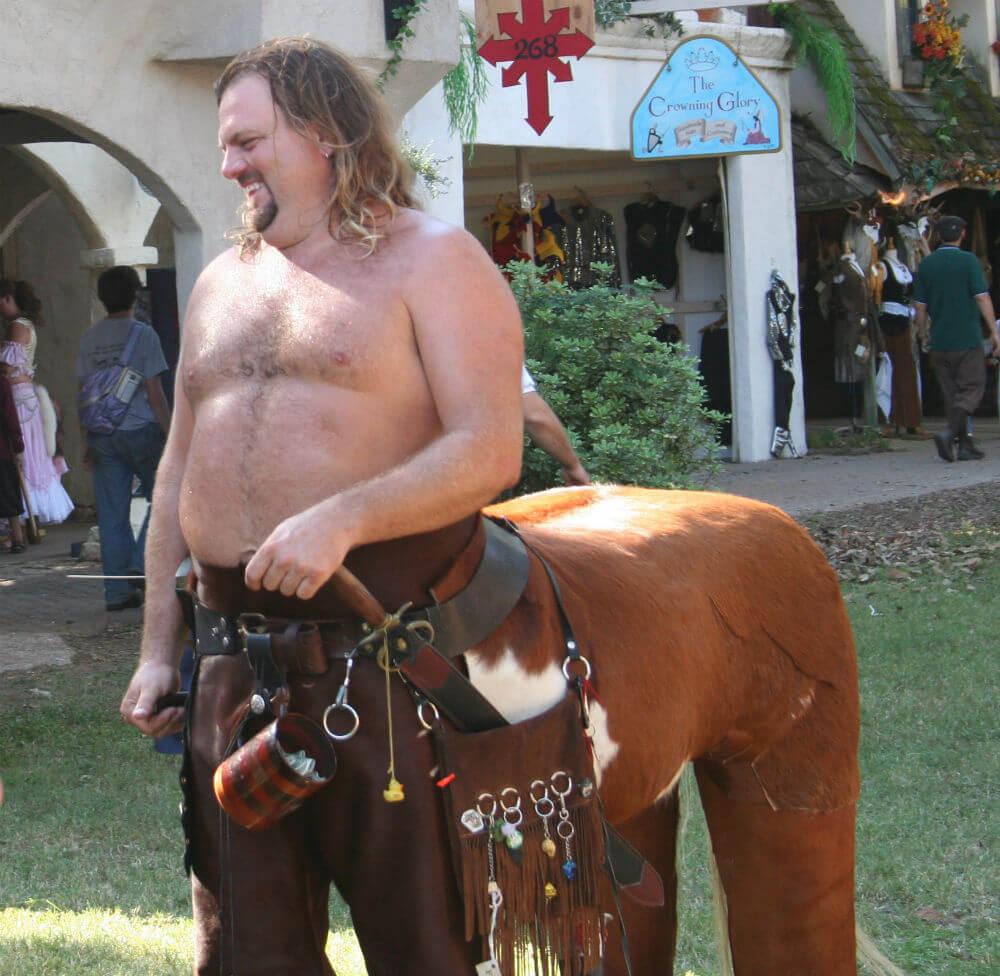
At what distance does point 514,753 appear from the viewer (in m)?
2.17

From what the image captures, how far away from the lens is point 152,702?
2.44 meters

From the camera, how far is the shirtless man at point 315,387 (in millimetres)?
2139

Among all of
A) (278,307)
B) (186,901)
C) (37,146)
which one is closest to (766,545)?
(278,307)

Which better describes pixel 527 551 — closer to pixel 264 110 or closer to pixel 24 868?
pixel 264 110

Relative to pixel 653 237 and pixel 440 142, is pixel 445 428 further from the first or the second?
pixel 653 237

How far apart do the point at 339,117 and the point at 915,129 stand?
14.1 meters

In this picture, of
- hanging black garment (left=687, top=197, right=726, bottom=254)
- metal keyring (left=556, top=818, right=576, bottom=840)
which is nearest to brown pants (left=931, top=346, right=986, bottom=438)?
hanging black garment (left=687, top=197, right=726, bottom=254)

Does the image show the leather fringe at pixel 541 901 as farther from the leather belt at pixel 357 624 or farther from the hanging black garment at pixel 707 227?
the hanging black garment at pixel 707 227

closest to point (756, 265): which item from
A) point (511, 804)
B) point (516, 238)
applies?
point (516, 238)

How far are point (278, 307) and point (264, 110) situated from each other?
30 centimetres

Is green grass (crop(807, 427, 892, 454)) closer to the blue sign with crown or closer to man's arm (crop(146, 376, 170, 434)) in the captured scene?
the blue sign with crown

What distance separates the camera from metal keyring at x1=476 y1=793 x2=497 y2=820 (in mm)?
2127

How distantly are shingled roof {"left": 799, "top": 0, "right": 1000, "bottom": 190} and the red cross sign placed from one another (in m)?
8.10

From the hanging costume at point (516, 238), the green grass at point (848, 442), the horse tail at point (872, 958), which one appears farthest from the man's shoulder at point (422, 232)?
the green grass at point (848, 442)
